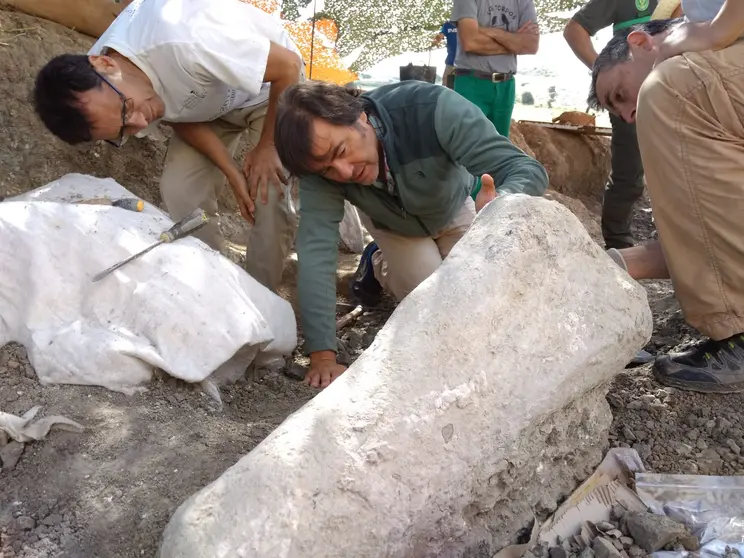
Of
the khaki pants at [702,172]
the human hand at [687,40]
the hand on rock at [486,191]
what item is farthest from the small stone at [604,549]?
the human hand at [687,40]

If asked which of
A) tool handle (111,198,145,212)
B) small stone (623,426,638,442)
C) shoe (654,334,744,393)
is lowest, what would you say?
small stone (623,426,638,442)

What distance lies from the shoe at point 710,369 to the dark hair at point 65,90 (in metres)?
1.85

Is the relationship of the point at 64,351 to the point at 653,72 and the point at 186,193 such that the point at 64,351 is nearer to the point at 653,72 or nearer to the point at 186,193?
the point at 186,193

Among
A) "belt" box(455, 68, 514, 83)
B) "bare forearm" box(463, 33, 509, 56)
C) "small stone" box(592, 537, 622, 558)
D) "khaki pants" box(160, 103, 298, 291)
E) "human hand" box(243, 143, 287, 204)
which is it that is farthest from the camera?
"belt" box(455, 68, 514, 83)

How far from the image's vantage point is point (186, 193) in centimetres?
255

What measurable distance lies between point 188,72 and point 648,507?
1777 mm

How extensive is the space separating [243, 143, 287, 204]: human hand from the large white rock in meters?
1.18

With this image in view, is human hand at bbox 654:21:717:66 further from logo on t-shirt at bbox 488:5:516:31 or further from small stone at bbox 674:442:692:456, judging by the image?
logo on t-shirt at bbox 488:5:516:31

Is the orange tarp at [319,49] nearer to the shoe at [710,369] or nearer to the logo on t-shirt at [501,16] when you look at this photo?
the logo on t-shirt at [501,16]

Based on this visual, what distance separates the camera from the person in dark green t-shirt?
3.17 meters

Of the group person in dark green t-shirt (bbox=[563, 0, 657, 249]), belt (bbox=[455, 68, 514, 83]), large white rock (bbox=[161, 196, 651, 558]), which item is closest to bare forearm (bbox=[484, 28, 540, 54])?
belt (bbox=[455, 68, 514, 83])

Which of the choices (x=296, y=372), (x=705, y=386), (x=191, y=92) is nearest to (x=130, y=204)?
(x=191, y=92)

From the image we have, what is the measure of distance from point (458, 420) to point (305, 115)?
0.92 meters

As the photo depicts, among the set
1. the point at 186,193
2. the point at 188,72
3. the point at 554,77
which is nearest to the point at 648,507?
the point at 188,72
